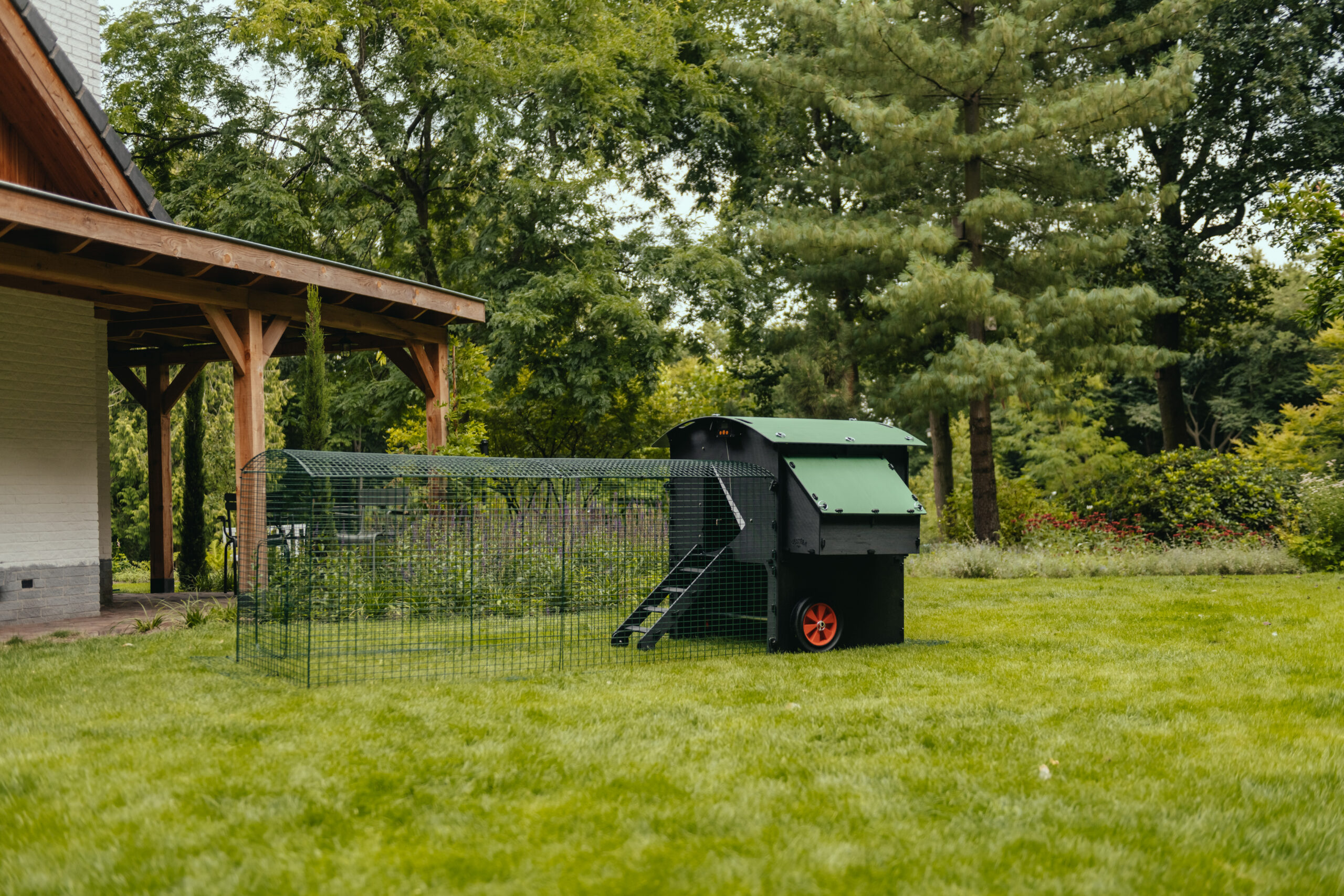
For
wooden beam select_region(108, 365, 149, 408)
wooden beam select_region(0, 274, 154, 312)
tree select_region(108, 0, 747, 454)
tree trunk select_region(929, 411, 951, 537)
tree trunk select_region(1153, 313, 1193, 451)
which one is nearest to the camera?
wooden beam select_region(0, 274, 154, 312)

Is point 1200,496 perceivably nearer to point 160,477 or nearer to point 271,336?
point 271,336

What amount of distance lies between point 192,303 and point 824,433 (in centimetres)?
593

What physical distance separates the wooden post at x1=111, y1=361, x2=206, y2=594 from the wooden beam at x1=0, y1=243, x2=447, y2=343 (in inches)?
149

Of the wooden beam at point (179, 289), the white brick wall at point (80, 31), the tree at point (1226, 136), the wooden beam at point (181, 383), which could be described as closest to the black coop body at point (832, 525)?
the wooden beam at point (179, 289)

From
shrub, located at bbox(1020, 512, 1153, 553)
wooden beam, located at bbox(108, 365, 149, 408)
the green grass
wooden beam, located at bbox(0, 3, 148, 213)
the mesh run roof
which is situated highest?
wooden beam, located at bbox(0, 3, 148, 213)

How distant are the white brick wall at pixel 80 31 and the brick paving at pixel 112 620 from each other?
5452 mm

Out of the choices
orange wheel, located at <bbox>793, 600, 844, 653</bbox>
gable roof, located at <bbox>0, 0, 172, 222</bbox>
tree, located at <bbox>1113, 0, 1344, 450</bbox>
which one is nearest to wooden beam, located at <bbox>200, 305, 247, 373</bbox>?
gable roof, located at <bbox>0, 0, 172, 222</bbox>

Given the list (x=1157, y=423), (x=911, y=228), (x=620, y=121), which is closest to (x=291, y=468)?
(x=911, y=228)

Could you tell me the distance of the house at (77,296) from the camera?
8680 millimetres

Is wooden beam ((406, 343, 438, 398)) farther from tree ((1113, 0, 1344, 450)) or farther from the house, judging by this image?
tree ((1113, 0, 1344, 450))

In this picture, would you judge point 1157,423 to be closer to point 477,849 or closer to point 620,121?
point 620,121

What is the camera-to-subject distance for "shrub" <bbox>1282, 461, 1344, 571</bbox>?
43.3 ft

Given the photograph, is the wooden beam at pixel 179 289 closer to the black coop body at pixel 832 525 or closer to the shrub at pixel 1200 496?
the black coop body at pixel 832 525

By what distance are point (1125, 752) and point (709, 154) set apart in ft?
64.6
